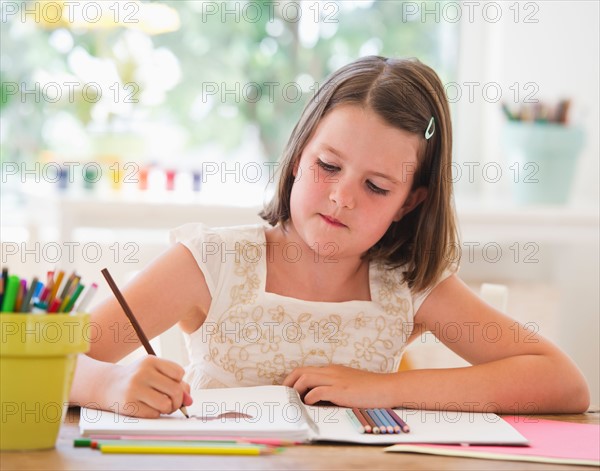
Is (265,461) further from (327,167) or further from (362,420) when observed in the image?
(327,167)

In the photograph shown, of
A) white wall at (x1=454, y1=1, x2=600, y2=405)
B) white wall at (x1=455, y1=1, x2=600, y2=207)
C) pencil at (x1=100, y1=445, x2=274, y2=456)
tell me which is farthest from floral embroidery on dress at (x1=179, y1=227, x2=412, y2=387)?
white wall at (x1=455, y1=1, x2=600, y2=207)

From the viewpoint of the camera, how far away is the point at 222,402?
1.06 meters

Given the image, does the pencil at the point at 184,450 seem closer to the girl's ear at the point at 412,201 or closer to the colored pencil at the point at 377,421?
the colored pencil at the point at 377,421

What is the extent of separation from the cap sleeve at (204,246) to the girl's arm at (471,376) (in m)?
0.24

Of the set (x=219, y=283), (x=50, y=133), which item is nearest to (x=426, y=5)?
(x=50, y=133)

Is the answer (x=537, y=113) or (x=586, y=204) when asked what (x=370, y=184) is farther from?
(x=586, y=204)

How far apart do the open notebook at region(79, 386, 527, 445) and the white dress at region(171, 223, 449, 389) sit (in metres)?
0.21

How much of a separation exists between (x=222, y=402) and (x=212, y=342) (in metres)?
0.31

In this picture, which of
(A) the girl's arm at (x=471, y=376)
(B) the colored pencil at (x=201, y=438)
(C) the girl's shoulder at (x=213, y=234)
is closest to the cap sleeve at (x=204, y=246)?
(C) the girl's shoulder at (x=213, y=234)

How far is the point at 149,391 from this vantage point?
0.97 m

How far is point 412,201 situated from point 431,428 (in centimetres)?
53

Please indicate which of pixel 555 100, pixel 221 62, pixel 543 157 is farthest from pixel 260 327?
pixel 221 62

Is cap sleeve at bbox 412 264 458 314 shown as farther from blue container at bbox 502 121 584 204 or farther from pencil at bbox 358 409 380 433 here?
blue container at bbox 502 121 584 204

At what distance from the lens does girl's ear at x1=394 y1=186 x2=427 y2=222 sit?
144 centimetres
